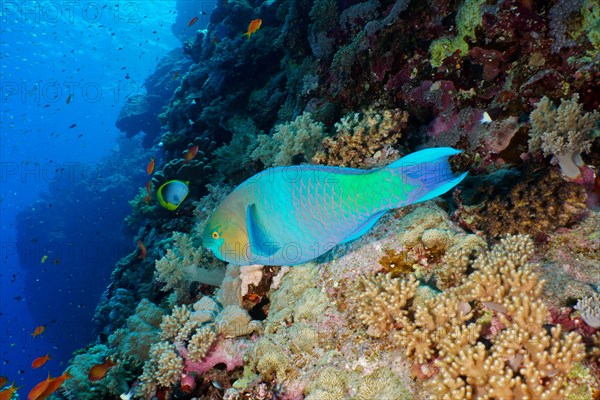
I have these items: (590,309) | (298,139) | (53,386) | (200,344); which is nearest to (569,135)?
(590,309)

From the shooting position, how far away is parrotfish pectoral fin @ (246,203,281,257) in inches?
78.4

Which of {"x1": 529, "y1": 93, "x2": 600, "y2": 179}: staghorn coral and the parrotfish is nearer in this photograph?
the parrotfish

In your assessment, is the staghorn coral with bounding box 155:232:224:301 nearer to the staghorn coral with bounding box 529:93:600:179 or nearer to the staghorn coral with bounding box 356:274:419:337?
the staghorn coral with bounding box 356:274:419:337

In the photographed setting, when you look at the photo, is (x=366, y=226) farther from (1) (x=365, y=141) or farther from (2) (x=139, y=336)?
(2) (x=139, y=336)

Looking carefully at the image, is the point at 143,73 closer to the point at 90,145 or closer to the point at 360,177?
the point at 90,145

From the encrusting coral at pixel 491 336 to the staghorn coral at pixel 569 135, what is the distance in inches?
39.9

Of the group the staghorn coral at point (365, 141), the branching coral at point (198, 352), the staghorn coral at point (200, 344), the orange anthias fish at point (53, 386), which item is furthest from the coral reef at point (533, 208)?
the orange anthias fish at point (53, 386)

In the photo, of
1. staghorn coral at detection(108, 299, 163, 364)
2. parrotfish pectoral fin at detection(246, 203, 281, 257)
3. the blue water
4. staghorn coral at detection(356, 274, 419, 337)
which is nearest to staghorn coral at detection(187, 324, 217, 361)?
staghorn coral at detection(108, 299, 163, 364)

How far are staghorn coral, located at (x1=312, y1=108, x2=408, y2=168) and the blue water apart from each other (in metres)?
12.9

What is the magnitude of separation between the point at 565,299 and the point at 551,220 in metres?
0.89

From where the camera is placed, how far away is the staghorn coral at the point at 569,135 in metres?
3.25

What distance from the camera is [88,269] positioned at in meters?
25.4

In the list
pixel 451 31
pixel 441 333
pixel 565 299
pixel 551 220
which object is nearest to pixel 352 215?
pixel 441 333

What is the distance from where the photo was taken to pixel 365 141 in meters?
4.66
